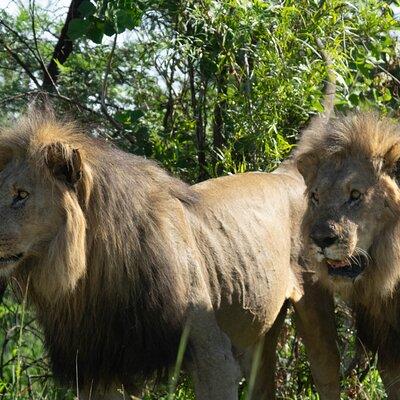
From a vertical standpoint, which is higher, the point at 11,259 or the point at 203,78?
the point at 203,78

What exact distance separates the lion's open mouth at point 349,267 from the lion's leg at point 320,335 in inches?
35.6

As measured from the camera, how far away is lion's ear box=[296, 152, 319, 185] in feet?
16.9

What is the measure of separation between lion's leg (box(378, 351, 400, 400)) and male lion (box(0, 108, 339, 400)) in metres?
0.83

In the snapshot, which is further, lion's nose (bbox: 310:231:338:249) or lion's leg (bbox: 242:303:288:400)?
lion's leg (bbox: 242:303:288:400)

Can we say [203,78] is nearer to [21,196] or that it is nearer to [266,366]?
[266,366]

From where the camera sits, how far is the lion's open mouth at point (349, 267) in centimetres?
484

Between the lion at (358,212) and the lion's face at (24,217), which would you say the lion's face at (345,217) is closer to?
the lion at (358,212)

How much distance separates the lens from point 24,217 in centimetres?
444

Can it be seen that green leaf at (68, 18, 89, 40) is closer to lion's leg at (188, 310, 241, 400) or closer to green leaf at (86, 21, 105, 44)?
green leaf at (86, 21, 105, 44)

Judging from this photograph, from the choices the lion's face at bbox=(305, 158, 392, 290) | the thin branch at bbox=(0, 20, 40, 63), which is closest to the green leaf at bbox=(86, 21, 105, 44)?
the thin branch at bbox=(0, 20, 40, 63)

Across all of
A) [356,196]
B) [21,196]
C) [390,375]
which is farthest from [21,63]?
[390,375]

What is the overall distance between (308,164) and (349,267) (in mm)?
597

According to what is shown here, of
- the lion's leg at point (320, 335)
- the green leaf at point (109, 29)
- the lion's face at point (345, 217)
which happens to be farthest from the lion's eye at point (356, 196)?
the green leaf at point (109, 29)

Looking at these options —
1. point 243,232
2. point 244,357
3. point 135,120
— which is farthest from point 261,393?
point 135,120
